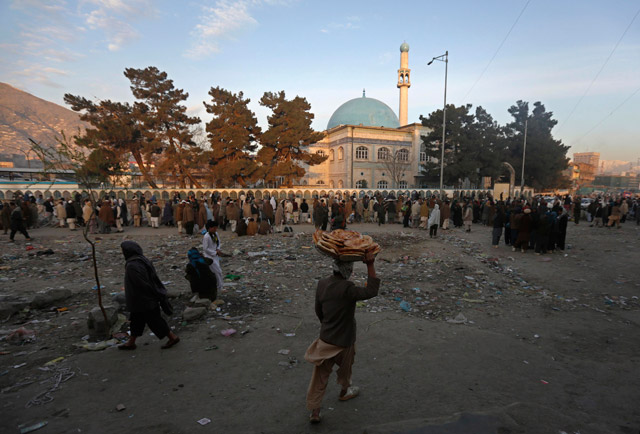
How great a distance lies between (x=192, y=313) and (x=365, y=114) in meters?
45.3

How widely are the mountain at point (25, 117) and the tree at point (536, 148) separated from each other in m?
131

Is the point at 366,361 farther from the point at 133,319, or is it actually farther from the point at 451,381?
the point at 133,319

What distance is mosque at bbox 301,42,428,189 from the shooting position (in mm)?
41219

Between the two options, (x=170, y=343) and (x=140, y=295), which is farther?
(x=170, y=343)

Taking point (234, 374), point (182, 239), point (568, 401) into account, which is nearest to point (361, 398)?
point (234, 374)

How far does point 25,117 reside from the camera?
131750 millimetres

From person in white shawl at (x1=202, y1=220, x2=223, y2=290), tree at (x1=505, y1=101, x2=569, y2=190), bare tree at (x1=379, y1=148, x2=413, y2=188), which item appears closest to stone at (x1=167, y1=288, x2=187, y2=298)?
person in white shawl at (x1=202, y1=220, x2=223, y2=290)

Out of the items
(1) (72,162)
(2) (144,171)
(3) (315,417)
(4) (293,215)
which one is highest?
(2) (144,171)

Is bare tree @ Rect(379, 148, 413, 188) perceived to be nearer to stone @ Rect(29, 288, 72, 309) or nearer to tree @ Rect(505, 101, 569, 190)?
tree @ Rect(505, 101, 569, 190)

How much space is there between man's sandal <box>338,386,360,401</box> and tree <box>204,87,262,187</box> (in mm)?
22335

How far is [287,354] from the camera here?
3877 millimetres

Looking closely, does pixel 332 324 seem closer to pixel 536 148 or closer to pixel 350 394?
pixel 350 394

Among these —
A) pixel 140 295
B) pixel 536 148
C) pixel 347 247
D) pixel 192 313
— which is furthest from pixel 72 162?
pixel 536 148

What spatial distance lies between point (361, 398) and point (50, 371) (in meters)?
3.39
